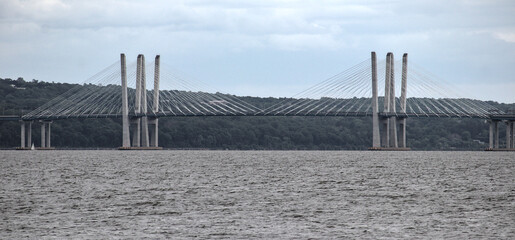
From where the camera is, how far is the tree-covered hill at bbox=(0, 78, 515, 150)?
152m

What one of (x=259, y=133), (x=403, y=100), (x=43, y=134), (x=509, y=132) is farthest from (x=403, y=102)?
(x=43, y=134)

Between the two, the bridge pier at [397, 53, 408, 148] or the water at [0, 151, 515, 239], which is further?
the bridge pier at [397, 53, 408, 148]

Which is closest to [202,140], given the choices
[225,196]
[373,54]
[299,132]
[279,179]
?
[299,132]

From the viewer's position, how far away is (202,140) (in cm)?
Answer: 15375

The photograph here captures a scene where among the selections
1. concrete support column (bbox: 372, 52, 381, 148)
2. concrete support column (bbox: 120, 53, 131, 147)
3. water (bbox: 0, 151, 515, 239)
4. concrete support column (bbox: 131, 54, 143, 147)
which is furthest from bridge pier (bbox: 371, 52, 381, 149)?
water (bbox: 0, 151, 515, 239)

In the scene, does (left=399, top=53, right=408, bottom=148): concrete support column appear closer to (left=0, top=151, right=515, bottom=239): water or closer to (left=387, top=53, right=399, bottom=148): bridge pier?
(left=387, top=53, right=399, bottom=148): bridge pier

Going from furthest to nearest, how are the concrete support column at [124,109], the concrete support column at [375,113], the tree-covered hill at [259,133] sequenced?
1. the tree-covered hill at [259,133]
2. the concrete support column at [124,109]
3. the concrete support column at [375,113]

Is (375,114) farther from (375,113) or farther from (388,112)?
(388,112)

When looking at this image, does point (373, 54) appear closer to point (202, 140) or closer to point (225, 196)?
point (202, 140)

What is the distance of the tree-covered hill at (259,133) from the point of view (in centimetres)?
15175

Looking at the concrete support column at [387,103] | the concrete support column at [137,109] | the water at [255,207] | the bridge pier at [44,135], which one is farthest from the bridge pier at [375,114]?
the water at [255,207]

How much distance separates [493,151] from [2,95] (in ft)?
306

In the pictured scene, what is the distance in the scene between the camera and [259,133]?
158750 mm

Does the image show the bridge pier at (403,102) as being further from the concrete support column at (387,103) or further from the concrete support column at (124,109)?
the concrete support column at (124,109)
